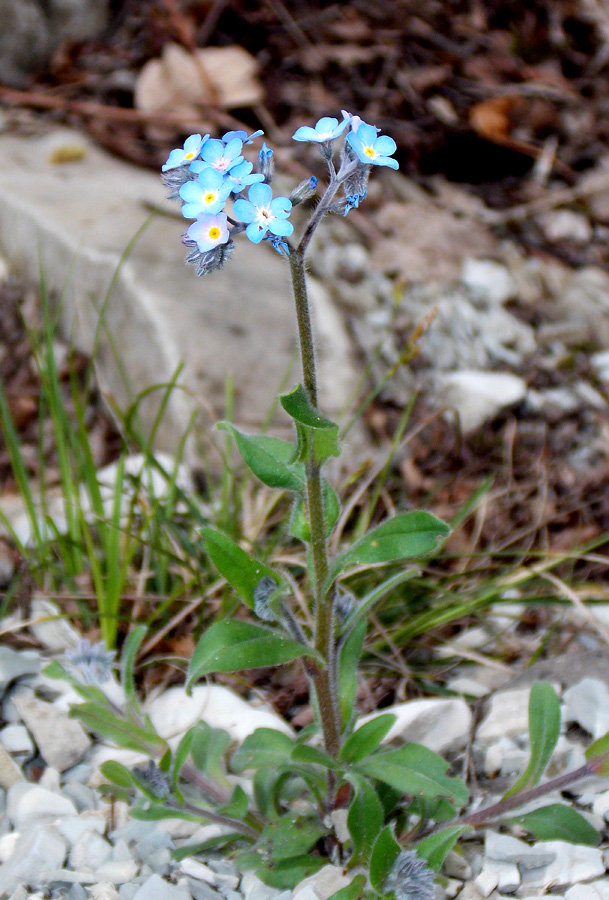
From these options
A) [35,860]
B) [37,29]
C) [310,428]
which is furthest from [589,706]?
[37,29]

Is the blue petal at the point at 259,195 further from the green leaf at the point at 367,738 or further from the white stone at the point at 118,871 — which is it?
the white stone at the point at 118,871

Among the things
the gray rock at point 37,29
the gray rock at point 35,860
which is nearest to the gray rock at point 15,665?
the gray rock at point 35,860

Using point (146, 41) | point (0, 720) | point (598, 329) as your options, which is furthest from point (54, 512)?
point (146, 41)

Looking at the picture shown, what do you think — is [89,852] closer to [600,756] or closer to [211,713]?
[211,713]

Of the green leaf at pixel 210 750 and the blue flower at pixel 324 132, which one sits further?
the green leaf at pixel 210 750

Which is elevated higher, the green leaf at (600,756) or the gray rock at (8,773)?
the green leaf at (600,756)

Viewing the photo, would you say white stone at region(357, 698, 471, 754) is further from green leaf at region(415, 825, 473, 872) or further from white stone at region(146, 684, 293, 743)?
green leaf at region(415, 825, 473, 872)

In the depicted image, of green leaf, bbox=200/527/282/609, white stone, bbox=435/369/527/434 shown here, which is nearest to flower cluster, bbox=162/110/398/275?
green leaf, bbox=200/527/282/609
